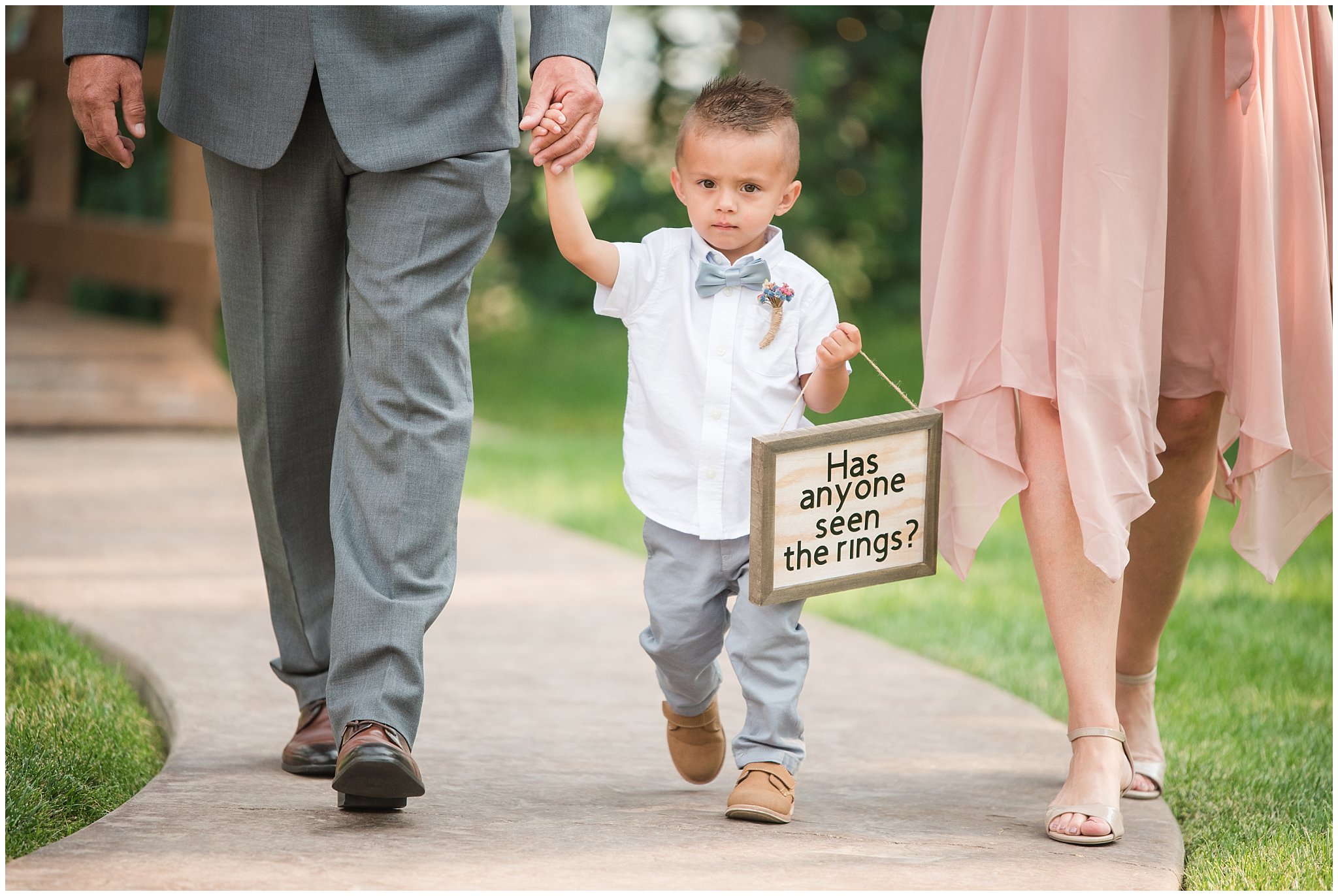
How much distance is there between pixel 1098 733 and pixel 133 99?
1.77m

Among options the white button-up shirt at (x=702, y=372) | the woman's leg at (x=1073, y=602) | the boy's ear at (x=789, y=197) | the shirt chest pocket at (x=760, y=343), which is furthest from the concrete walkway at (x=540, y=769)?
the boy's ear at (x=789, y=197)

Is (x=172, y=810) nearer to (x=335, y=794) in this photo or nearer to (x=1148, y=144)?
(x=335, y=794)

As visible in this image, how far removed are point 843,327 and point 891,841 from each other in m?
0.77

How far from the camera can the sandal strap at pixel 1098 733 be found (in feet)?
7.41

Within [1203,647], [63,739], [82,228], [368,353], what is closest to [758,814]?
[368,353]

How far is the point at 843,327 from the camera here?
215 centimetres

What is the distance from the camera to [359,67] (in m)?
2.13

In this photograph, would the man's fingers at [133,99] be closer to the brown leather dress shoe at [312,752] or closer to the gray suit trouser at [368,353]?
the gray suit trouser at [368,353]

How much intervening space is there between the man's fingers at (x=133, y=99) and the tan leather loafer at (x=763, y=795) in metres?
1.35

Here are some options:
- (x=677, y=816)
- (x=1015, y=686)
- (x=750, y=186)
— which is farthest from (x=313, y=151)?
(x=1015, y=686)

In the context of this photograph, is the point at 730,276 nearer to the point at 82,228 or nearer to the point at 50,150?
the point at 82,228

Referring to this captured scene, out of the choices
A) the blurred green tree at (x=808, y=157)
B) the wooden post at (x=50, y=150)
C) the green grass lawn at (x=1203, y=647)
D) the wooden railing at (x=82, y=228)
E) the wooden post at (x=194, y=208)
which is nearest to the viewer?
the green grass lawn at (x=1203, y=647)

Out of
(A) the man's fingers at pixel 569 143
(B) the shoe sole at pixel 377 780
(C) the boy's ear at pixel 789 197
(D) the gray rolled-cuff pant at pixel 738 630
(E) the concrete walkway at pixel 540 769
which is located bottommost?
(E) the concrete walkway at pixel 540 769

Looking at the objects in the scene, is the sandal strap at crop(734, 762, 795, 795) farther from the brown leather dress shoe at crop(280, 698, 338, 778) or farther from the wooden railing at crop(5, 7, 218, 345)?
the wooden railing at crop(5, 7, 218, 345)
